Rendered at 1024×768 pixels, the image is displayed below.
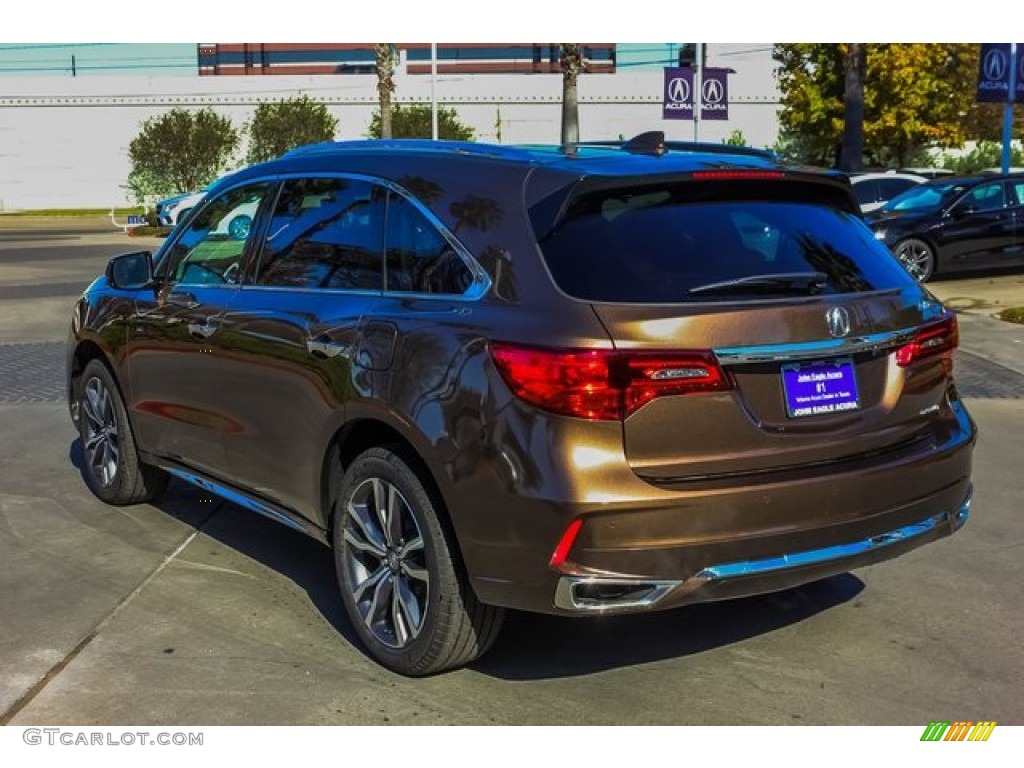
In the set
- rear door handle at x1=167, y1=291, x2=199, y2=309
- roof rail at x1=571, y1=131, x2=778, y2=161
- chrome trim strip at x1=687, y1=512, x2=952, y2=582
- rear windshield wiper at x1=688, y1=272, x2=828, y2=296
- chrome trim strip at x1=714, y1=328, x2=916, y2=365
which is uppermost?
roof rail at x1=571, y1=131, x2=778, y2=161

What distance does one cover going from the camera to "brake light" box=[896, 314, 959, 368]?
3.89 m

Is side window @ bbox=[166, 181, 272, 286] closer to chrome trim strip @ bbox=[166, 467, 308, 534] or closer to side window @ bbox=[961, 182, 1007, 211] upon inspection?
chrome trim strip @ bbox=[166, 467, 308, 534]

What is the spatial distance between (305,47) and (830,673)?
10254 cm

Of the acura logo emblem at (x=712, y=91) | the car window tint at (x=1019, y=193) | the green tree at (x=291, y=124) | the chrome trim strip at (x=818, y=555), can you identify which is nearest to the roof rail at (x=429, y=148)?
the chrome trim strip at (x=818, y=555)

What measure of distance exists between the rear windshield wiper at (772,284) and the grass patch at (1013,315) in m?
9.85

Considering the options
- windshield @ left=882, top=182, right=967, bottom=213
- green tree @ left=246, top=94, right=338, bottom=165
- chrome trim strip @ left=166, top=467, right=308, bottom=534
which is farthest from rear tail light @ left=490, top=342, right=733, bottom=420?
green tree @ left=246, top=94, right=338, bottom=165

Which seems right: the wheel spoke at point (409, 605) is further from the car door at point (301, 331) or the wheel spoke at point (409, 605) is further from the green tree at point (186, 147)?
the green tree at point (186, 147)

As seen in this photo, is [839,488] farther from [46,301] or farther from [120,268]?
[46,301]

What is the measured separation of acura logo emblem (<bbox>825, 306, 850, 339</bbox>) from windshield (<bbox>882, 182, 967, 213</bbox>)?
1437cm

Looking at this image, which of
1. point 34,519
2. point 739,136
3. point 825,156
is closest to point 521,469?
point 34,519

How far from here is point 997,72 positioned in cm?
1914

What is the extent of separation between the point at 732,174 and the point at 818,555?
1319 millimetres

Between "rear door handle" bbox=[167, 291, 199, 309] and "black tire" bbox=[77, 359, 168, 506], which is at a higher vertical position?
"rear door handle" bbox=[167, 291, 199, 309]

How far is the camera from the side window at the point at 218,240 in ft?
16.5
